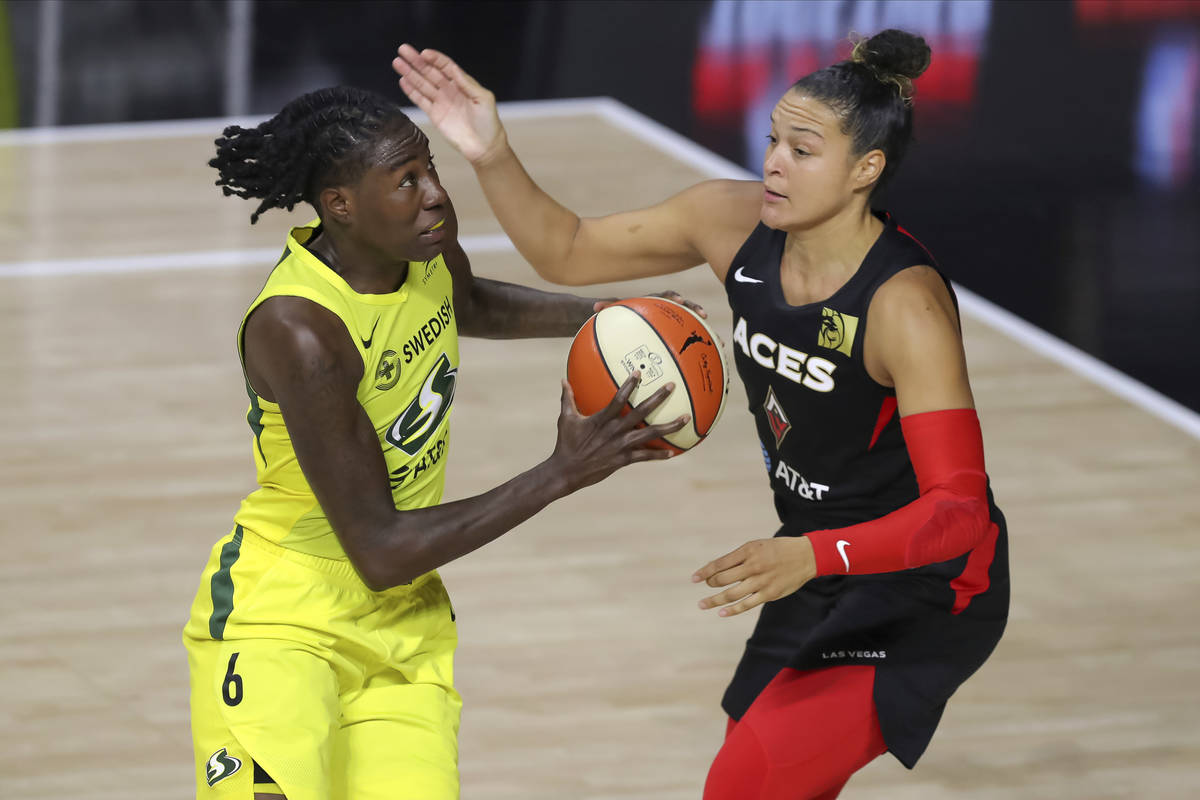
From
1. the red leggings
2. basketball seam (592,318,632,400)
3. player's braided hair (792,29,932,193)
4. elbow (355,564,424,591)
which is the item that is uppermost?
player's braided hair (792,29,932,193)

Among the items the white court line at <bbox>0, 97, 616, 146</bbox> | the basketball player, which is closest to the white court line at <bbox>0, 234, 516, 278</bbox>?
the white court line at <bbox>0, 97, 616, 146</bbox>

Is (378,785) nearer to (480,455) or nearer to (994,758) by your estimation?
(994,758)

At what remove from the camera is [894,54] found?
3.01 m

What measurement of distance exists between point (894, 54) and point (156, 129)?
7.30 m

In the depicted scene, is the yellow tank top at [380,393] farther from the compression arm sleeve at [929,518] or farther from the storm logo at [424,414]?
the compression arm sleeve at [929,518]

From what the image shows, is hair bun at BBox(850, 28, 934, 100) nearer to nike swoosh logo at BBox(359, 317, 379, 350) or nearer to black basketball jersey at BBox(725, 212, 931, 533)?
black basketball jersey at BBox(725, 212, 931, 533)

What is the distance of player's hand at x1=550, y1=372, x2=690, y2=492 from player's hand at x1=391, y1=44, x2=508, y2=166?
0.72 metres

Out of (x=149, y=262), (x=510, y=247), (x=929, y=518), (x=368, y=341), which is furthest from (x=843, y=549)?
(x=149, y=262)

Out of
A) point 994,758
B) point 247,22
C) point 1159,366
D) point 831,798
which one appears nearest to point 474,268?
point 1159,366

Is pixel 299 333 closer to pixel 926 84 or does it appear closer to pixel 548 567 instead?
pixel 548 567

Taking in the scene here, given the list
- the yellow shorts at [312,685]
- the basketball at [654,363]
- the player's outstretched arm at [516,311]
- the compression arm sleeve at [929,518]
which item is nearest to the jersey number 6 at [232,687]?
the yellow shorts at [312,685]

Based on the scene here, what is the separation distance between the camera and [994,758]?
425 cm

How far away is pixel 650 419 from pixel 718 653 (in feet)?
6.13

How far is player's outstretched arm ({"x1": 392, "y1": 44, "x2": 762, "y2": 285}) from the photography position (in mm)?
3400
